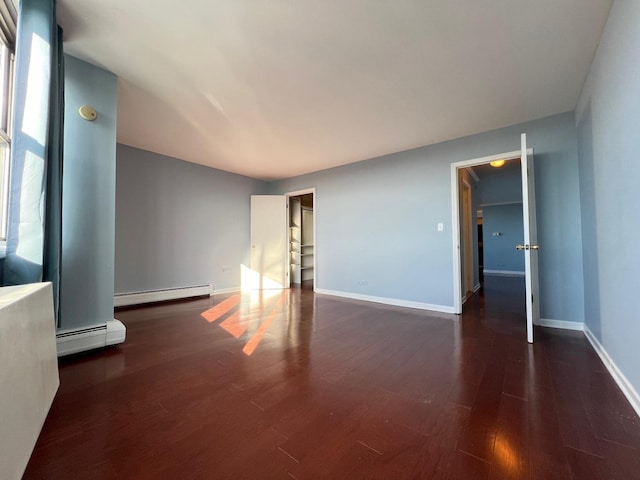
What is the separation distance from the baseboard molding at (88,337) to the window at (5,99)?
2.76ft

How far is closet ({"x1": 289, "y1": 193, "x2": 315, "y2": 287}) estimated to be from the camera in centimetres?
626

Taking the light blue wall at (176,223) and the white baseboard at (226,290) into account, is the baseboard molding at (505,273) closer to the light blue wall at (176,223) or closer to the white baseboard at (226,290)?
the white baseboard at (226,290)

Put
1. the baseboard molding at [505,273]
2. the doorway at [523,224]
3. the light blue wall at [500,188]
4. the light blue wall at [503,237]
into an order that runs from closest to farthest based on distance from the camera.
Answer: the doorway at [523,224], the light blue wall at [500,188], the baseboard molding at [505,273], the light blue wall at [503,237]

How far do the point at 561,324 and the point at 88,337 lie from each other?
466 cm

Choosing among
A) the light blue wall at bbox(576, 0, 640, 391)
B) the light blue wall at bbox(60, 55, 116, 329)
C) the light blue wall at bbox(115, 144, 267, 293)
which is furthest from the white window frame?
the light blue wall at bbox(576, 0, 640, 391)

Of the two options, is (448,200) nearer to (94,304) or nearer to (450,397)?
(450,397)

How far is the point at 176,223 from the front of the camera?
4340mm

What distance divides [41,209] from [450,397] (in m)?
2.91

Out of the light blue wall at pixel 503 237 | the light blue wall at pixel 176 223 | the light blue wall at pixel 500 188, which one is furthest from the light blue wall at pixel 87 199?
the light blue wall at pixel 503 237

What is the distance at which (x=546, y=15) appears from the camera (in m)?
1.65

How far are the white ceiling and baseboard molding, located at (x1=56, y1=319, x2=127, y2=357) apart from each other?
2.25 metres

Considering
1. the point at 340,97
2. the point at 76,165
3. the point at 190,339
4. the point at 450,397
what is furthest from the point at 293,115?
the point at 450,397

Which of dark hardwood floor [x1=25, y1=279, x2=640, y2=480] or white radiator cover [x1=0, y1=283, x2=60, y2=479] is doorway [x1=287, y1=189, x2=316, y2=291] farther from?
white radiator cover [x1=0, y1=283, x2=60, y2=479]

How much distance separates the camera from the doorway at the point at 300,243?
622 cm
